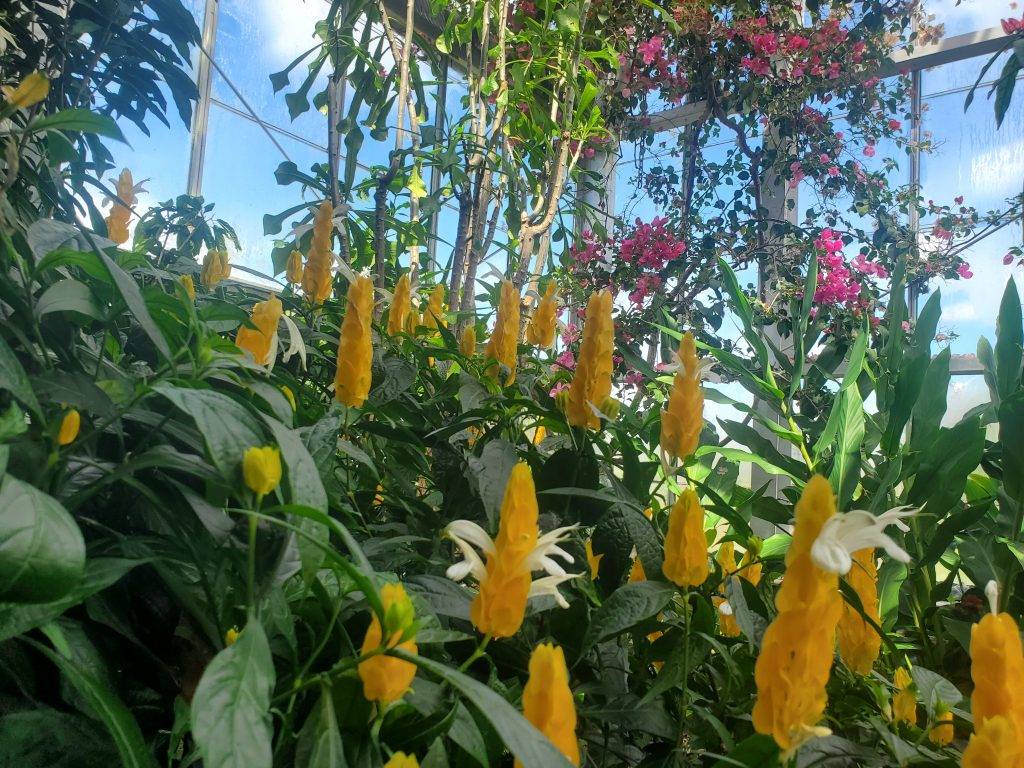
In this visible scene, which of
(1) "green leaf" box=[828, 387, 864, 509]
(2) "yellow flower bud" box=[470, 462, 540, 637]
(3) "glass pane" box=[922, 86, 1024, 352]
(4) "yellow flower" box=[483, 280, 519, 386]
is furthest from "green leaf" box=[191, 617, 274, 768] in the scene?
(3) "glass pane" box=[922, 86, 1024, 352]

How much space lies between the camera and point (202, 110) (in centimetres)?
422

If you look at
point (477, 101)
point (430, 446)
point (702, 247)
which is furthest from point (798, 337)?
point (702, 247)

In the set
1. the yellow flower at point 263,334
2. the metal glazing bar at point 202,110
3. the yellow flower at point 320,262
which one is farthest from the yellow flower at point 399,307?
the metal glazing bar at point 202,110

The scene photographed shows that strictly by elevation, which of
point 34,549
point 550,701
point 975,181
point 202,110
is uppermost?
point 202,110

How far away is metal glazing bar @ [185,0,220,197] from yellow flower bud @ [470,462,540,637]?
425cm

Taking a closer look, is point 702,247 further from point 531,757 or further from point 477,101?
point 531,757

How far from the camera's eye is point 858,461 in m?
0.77

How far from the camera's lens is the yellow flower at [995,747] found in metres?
0.38

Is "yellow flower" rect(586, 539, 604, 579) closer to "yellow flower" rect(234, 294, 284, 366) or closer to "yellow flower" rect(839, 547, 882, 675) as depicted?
"yellow flower" rect(839, 547, 882, 675)

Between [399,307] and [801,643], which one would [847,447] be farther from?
[399,307]

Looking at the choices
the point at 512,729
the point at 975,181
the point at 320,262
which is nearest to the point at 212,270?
the point at 320,262

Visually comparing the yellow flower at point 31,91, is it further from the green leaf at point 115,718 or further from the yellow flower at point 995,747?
the yellow flower at point 995,747

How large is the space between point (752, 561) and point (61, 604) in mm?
535

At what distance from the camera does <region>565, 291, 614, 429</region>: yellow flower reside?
2.39ft
